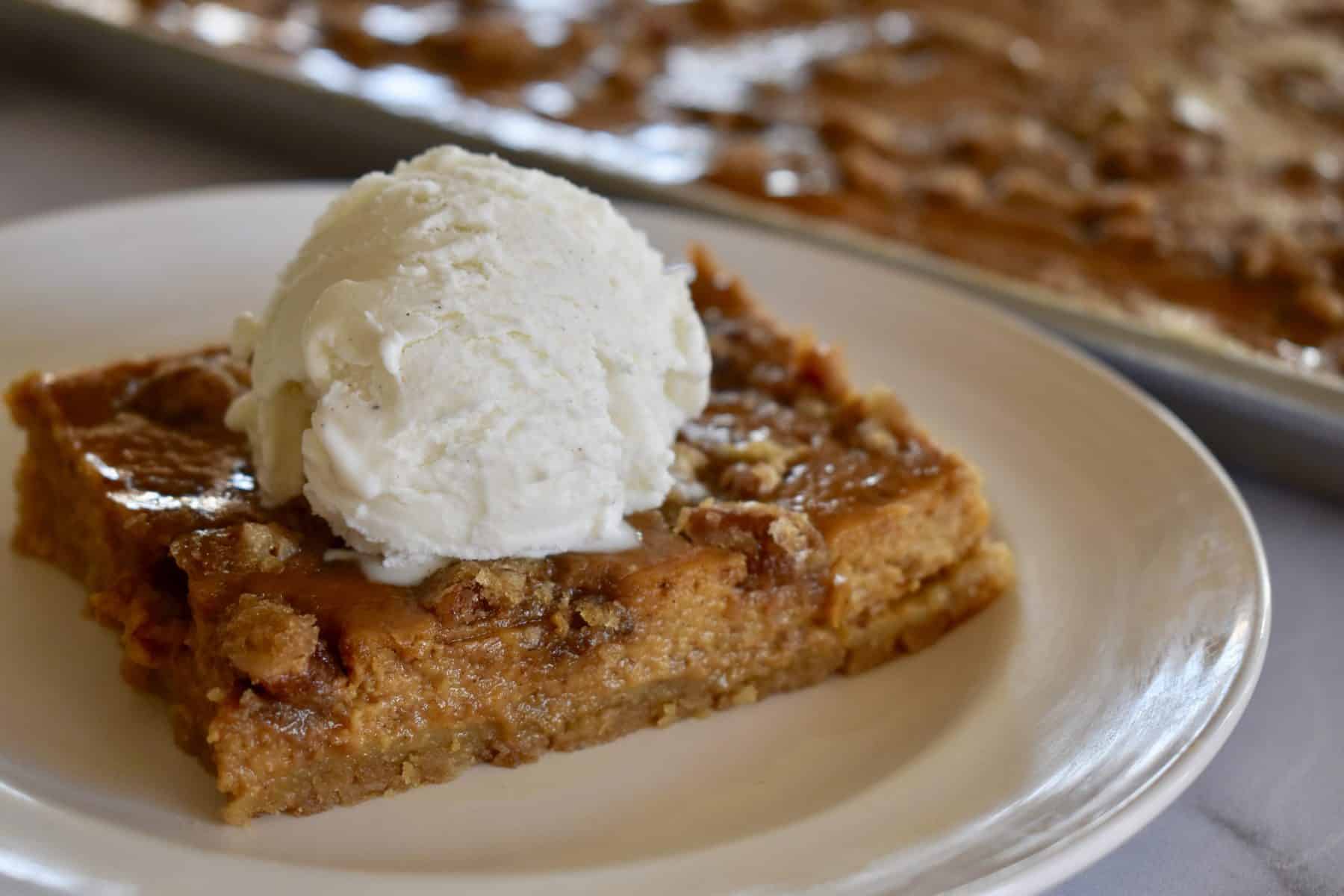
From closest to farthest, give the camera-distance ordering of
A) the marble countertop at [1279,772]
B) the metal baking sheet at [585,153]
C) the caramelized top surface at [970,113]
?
the marble countertop at [1279,772] < the metal baking sheet at [585,153] < the caramelized top surface at [970,113]

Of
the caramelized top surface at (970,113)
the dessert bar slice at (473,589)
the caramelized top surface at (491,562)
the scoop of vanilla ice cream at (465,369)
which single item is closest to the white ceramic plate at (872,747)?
the dessert bar slice at (473,589)

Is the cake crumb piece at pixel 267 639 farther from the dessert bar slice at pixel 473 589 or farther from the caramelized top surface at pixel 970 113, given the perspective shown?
the caramelized top surface at pixel 970 113

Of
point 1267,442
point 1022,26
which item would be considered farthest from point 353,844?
point 1022,26

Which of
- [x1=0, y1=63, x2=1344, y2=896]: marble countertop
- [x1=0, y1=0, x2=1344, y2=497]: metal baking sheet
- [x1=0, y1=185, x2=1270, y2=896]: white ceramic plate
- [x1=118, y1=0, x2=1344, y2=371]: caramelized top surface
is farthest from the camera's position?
[x1=118, y1=0, x2=1344, y2=371]: caramelized top surface

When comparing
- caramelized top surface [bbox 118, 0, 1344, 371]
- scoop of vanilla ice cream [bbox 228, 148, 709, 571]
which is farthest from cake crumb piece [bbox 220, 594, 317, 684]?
caramelized top surface [bbox 118, 0, 1344, 371]

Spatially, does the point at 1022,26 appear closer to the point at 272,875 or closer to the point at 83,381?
the point at 83,381

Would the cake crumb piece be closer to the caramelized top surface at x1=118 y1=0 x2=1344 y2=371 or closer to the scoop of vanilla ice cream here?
the scoop of vanilla ice cream
